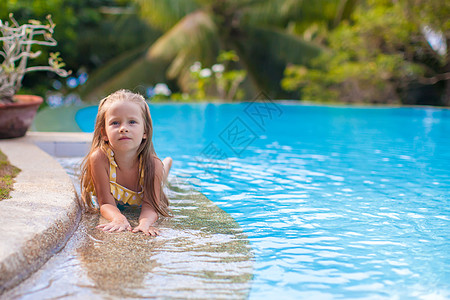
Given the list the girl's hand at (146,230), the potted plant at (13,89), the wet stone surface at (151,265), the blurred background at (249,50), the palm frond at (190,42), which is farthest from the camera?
the palm frond at (190,42)

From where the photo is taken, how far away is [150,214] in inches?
130

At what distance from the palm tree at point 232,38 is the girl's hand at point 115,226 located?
13.3 meters

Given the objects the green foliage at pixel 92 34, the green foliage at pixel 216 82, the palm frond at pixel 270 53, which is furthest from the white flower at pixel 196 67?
the green foliage at pixel 92 34

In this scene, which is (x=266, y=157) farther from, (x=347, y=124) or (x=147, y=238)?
(x=347, y=124)

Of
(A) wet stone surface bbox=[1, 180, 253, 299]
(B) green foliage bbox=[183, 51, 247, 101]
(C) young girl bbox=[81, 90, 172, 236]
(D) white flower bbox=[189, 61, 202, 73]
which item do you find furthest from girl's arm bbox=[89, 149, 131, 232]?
(D) white flower bbox=[189, 61, 202, 73]

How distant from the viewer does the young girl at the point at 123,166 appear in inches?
129

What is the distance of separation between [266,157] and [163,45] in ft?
34.7

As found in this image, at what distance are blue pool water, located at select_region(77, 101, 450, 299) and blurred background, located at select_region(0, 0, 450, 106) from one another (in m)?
5.06

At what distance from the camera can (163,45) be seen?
16.1 meters

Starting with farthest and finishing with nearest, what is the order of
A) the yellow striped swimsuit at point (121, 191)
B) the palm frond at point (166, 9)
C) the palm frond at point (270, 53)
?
the palm frond at point (270, 53), the palm frond at point (166, 9), the yellow striped swimsuit at point (121, 191)

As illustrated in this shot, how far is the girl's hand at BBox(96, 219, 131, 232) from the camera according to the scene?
10.1 ft

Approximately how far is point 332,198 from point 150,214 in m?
1.68

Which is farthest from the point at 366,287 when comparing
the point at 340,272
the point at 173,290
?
the point at 173,290

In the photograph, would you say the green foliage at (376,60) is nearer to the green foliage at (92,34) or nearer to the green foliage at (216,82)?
the green foliage at (216,82)
